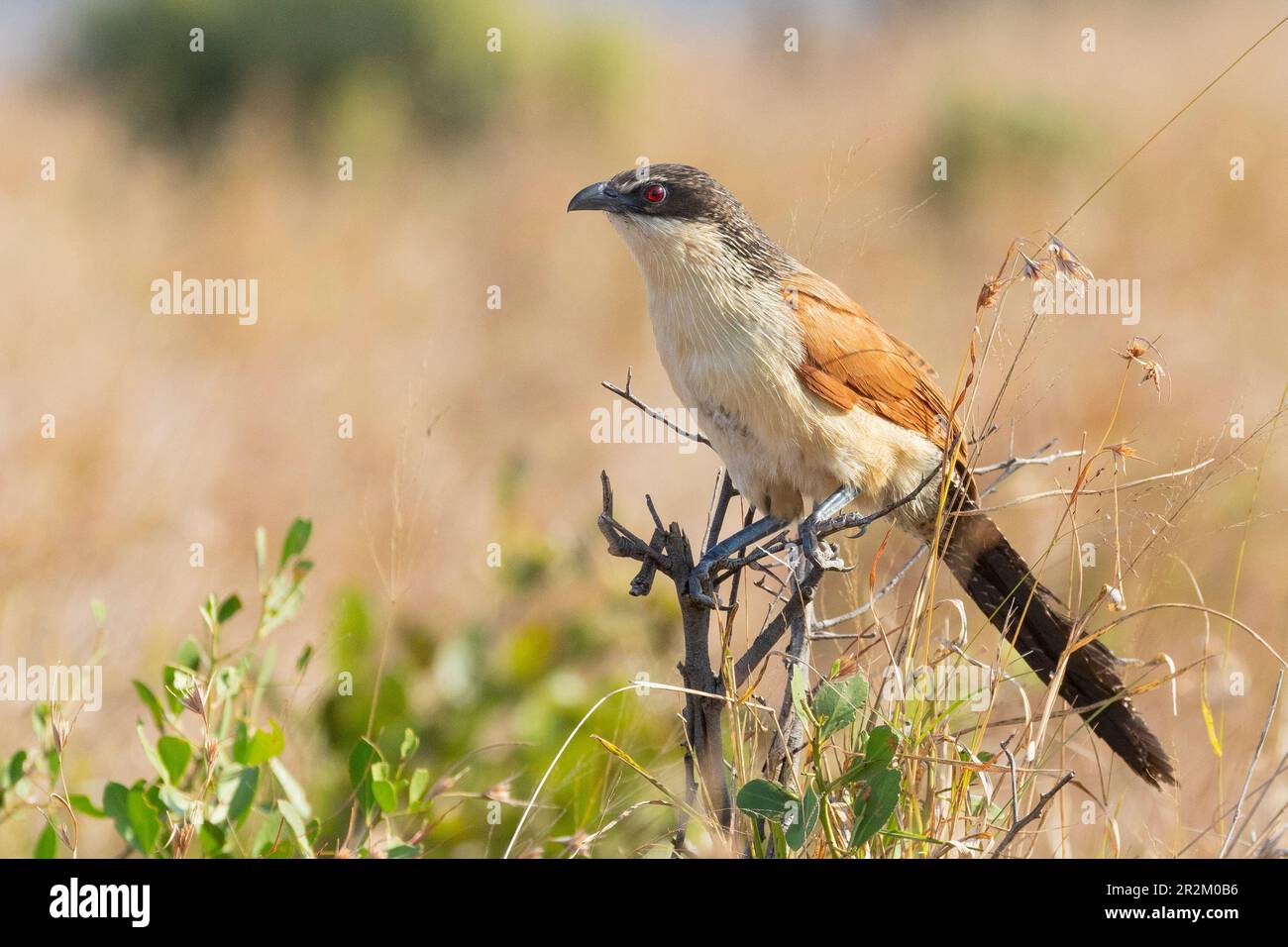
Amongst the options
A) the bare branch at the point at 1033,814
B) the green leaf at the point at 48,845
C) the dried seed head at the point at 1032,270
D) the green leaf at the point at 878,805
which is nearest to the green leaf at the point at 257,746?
the green leaf at the point at 48,845

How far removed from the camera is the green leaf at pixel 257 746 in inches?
95.1

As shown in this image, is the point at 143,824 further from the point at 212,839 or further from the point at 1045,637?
the point at 1045,637

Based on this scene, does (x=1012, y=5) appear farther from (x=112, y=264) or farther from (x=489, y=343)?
(x=112, y=264)

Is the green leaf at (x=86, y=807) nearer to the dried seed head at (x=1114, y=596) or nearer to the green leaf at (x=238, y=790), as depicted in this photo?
the green leaf at (x=238, y=790)

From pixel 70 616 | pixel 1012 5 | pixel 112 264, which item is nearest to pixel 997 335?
pixel 70 616

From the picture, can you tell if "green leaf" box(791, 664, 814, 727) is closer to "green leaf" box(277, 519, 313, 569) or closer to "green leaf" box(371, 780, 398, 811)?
"green leaf" box(371, 780, 398, 811)

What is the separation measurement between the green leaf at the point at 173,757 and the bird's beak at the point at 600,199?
5.62 ft

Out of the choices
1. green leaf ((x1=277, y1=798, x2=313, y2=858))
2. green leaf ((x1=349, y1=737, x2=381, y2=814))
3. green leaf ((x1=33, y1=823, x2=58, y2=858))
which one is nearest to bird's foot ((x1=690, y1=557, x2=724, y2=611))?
green leaf ((x1=349, y1=737, x2=381, y2=814))

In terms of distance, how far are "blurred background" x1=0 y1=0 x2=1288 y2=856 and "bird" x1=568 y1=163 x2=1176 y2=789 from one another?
0.22 meters

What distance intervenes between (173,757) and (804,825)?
1246mm

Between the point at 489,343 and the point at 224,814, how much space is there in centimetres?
889

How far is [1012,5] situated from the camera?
2000cm

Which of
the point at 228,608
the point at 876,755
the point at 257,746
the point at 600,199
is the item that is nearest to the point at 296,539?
the point at 228,608

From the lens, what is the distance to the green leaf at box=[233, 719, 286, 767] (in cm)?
242
